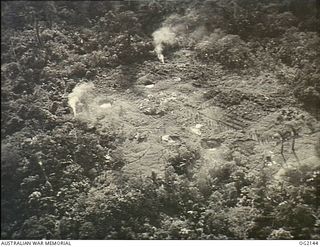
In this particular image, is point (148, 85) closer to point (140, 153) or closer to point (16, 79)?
point (140, 153)

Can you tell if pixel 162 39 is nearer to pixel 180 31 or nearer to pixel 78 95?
pixel 180 31

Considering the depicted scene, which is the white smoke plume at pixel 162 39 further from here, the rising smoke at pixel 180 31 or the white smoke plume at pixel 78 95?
the white smoke plume at pixel 78 95

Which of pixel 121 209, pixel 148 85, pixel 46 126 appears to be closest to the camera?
pixel 121 209

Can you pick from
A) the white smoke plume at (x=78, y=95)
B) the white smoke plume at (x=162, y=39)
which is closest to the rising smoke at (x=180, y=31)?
the white smoke plume at (x=162, y=39)

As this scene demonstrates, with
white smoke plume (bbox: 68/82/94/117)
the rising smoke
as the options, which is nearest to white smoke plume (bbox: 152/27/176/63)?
the rising smoke

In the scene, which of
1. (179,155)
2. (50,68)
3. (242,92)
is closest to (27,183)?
(50,68)

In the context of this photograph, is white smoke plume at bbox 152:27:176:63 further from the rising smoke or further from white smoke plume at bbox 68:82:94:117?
white smoke plume at bbox 68:82:94:117
